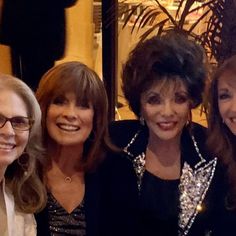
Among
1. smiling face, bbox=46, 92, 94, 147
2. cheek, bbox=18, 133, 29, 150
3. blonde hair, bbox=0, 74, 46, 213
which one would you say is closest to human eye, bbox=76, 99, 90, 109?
smiling face, bbox=46, 92, 94, 147

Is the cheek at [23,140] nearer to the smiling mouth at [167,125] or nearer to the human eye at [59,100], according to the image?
the human eye at [59,100]

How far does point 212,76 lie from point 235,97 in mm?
153

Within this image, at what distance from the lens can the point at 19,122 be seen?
173 centimetres

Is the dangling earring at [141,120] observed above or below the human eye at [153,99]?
below

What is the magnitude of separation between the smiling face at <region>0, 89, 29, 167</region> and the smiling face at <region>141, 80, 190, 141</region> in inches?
21.0

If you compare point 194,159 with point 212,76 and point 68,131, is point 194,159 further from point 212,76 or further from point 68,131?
point 68,131

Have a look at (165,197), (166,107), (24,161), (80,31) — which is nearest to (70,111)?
(24,161)

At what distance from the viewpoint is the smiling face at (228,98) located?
79.4 inches

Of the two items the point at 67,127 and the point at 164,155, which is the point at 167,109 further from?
the point at 67,127

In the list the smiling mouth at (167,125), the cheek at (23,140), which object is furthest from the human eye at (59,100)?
the smiling mouth at (167,125)

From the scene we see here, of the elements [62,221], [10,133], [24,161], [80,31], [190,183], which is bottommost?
[62,221]

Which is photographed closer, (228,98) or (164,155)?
(228,98)

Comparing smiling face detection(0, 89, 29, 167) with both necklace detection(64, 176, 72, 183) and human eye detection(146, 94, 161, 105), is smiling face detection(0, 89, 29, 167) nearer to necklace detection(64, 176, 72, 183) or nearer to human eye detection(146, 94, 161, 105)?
necklace detection(64, 176, 72, 183)

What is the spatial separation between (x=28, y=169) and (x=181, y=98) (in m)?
0.62
